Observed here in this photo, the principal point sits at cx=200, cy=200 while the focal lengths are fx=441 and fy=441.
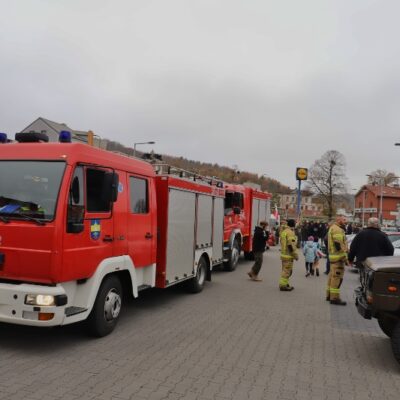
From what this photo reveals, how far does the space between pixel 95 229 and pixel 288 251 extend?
5797mm

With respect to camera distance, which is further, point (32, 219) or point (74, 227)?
point (74, 227)

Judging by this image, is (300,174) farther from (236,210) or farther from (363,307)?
(363,307)

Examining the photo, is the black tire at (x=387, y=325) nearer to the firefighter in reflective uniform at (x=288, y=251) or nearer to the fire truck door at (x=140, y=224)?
the fire truck door at (x=140, y=224)

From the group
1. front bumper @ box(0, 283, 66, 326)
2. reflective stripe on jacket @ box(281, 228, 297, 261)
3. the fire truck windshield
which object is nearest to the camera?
front bumper @ box(0, 283, 66, 326)

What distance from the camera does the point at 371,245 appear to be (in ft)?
26.5

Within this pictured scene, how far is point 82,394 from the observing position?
410 centimetres

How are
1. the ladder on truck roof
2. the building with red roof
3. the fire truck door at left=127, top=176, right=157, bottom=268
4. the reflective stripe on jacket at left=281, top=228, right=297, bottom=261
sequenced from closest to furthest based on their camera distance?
the fire truck door at left=127, top=176, right=157, bottom=268 → the ladder on truck roof → the reflective stripe on jacket at left=281, top=228, right=297, bottom=261 → the building with red roof

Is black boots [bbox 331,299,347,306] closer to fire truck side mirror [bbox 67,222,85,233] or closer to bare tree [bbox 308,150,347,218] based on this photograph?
fire truck side mirror [bbox 67,222,85,233]

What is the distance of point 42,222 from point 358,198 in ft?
363

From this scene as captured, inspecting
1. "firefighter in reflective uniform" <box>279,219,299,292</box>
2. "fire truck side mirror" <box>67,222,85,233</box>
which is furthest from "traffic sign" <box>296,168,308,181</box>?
"fire truck side mirror" <box>67,222,85,233</box>

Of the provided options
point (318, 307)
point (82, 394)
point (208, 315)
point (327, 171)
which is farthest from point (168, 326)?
point (327, 171)

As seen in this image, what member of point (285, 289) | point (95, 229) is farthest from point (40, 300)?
point (285, 289)

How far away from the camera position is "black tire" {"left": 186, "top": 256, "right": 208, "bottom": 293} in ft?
30.7

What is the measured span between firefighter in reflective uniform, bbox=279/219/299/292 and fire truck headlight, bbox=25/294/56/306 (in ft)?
21.2
